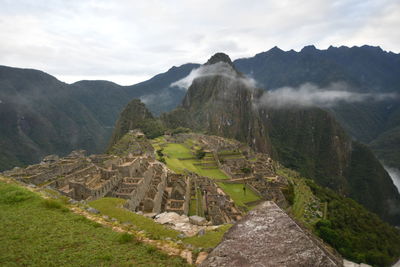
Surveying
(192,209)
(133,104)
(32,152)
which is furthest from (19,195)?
(32,152)

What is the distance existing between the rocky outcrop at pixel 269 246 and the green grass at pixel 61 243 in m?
2.58

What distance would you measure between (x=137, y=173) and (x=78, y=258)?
72.2ft

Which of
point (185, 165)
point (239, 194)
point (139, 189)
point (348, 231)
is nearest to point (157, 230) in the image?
point (139, 189)

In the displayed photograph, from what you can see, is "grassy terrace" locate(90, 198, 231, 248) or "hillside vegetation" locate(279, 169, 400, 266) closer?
"grassy terrace" locate(90, 198, 231, 248)

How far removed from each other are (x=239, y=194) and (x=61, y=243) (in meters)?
35.0

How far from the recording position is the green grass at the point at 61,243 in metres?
7.14

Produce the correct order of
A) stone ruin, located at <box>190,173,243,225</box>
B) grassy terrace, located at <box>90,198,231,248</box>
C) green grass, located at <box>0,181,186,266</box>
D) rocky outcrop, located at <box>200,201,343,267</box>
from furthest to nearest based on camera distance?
stone ruin, located at <box>190,173,243,225</box>
grassy terrace, located at <box>90,198,231,248</box>
green grass, located at <box>0,181,186,266</box>
rocky outcrop, located at <box>200,201,343,267</box>

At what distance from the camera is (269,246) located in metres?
4.60

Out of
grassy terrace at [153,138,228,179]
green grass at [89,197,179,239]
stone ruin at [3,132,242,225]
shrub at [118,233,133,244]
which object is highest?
shrub at [118,233,133,244]

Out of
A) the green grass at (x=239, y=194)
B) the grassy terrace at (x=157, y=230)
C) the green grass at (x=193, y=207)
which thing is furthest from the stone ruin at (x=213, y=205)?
the grassy terrace at (x=157, y=230)

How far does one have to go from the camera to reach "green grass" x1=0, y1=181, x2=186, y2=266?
7.14 m

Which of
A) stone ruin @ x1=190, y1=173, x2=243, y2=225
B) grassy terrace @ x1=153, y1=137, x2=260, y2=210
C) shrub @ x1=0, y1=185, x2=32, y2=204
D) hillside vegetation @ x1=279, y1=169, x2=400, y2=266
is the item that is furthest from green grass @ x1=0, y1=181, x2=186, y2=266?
hillside vegetation @ x1=279, y1=169, x2=400, y2=266

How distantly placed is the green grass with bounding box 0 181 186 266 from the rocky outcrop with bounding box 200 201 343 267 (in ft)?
8.46

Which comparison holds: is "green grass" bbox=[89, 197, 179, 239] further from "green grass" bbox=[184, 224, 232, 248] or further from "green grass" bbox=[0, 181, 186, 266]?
"green grass" bbox=[0, 181, 186, 266]
